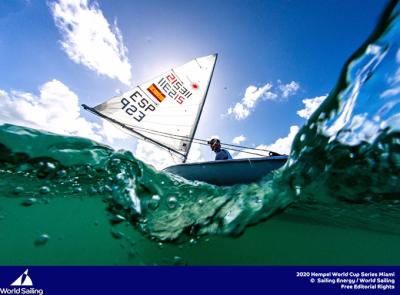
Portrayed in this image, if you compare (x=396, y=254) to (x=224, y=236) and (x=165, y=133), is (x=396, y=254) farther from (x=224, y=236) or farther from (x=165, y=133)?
(x=165, y=133)

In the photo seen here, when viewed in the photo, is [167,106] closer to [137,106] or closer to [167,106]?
[167,106]

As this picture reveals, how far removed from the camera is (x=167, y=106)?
11.9 meters

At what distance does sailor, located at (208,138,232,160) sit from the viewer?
831 cm

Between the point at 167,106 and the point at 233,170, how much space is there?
764 centimetres

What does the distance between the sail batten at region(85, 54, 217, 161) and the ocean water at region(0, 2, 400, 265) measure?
654 cm

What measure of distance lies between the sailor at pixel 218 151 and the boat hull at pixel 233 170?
6.85ft

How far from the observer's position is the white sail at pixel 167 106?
11.3 metres

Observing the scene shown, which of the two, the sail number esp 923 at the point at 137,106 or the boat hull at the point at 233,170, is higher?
the sail number esp 923 at the point at 137,106
